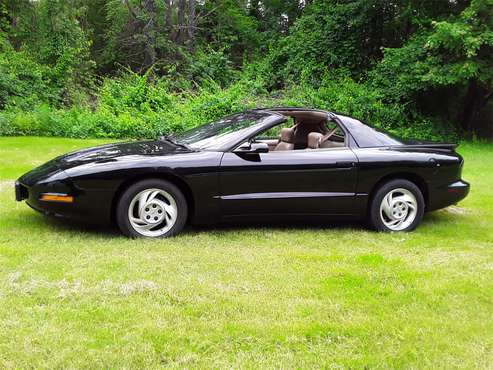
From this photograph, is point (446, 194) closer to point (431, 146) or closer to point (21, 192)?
point (431, 146)

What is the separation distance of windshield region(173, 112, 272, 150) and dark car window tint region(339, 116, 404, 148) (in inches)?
36.7

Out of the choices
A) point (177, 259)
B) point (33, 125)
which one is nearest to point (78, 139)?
point (33, 125)

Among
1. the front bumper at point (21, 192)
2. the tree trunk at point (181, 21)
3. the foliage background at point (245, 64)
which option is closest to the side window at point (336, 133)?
the front bumper at point (21, 192)

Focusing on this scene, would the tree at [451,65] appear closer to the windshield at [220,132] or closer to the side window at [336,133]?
the side window at [336,133]

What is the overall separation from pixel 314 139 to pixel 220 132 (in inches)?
42.8

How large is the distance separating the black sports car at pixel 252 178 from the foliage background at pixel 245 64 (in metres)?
7.73

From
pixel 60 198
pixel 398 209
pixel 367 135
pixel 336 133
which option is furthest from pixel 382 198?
pixel 60 198

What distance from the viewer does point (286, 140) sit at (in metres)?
6.53

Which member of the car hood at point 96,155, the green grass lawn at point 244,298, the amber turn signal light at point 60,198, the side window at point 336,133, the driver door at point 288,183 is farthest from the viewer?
the side window at point 336,133

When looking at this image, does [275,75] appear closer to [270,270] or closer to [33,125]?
[33,125]

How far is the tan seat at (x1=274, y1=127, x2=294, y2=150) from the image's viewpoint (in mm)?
6363

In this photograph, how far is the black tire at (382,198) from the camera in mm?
5816

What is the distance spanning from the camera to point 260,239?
5.36 meters

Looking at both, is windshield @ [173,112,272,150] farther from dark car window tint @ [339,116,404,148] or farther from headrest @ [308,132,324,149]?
dark car window tint @ [339,116,404,148]
